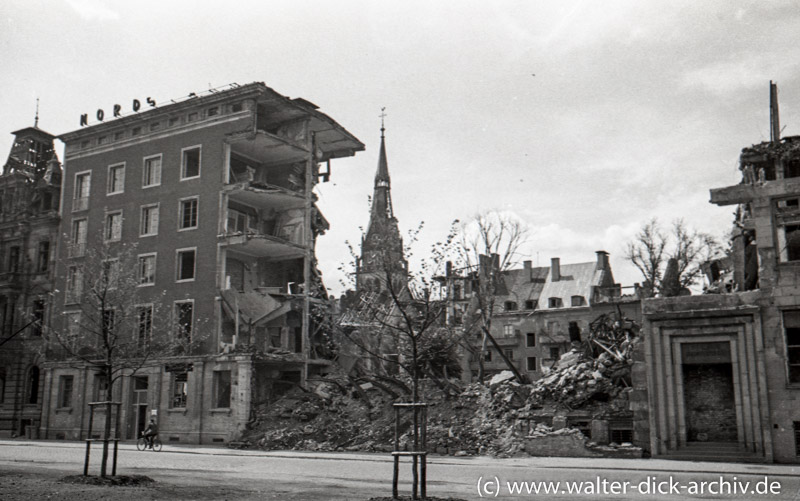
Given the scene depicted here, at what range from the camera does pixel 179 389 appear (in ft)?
137

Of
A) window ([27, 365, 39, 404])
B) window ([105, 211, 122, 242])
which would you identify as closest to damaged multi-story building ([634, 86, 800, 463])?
window ([105, 211, 122, 242])

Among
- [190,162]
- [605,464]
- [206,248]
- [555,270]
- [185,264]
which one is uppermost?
A: [190,162]

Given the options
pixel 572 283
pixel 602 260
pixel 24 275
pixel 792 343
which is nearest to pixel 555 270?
pixel 572 283

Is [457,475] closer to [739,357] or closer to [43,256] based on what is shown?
[739,357]

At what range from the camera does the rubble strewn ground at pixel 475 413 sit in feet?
98.2

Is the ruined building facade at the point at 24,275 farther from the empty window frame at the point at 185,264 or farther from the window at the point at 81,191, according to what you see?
the empty window frame at the point at 185,264

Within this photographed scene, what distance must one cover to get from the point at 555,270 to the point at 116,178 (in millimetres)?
45048

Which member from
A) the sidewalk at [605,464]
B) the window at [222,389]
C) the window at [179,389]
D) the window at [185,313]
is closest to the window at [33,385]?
the window at [179,389]

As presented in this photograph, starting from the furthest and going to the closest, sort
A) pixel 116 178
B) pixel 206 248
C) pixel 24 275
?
pixel 24 275 < pixel 116 178 < pixel 206 248

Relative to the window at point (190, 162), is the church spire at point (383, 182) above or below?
above

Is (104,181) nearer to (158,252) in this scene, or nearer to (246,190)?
(158,252)

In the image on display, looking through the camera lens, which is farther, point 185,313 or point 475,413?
point 185,313

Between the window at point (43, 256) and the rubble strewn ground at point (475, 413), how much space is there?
873 inches

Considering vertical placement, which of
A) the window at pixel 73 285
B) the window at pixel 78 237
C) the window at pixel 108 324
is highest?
the window at pixel 78 237
